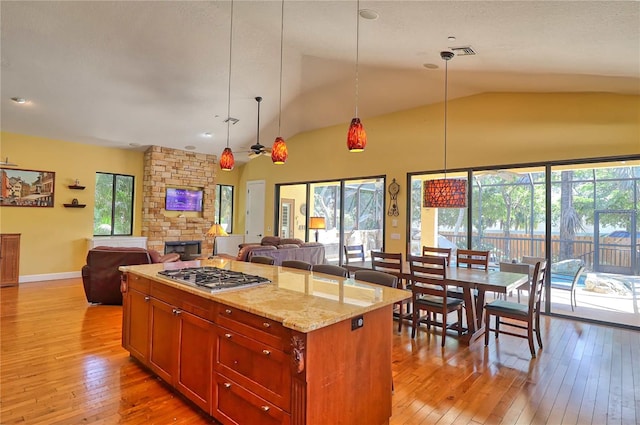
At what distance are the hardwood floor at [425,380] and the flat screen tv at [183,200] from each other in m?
4.31

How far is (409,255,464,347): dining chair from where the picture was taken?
12.7 feet

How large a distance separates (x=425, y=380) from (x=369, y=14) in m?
3.46

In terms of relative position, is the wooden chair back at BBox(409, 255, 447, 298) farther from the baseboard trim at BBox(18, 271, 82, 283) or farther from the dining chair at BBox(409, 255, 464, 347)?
the baseboard trim at BBox(18, 271, 82, 283)

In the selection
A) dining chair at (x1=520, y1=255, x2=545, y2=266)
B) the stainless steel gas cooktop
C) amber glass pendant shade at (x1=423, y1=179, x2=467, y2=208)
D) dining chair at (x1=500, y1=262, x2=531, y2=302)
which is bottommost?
dining chair at (x1=500, y1=262, x2=531, y2=302)

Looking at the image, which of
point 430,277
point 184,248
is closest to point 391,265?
point 430,277

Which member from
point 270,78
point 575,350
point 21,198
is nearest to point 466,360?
point 575,350

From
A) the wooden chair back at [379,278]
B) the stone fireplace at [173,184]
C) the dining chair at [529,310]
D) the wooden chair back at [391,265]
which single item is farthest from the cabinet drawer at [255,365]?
the stone fireplace at [173,184]

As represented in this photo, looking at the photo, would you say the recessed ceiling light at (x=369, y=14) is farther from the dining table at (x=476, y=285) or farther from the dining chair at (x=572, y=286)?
the dining chair at (x=572, y=286)

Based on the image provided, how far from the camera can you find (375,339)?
220cm

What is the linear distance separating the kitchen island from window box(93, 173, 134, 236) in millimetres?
6270

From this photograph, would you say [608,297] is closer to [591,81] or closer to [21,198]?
[591,81]

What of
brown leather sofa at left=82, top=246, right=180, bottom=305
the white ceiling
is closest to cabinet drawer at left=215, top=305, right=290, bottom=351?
the white ceiling

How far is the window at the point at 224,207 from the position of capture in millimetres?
10289

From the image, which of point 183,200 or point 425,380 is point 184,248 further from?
point 425,380
